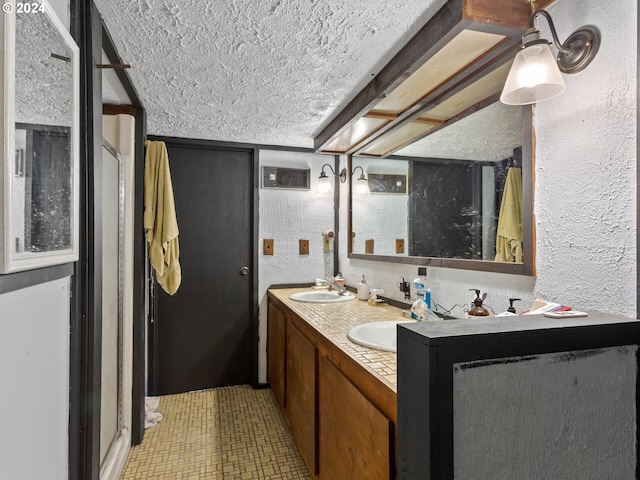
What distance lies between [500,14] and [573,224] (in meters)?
0.71

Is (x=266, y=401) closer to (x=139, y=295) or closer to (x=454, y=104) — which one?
(x=139, y=295)

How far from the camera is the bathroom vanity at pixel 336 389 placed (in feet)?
3.45

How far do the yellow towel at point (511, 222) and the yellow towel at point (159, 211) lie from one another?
1938 mm

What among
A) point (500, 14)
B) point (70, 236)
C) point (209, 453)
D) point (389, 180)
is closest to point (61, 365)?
point (70, 236)

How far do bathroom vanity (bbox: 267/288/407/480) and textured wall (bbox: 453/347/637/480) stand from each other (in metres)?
0.34

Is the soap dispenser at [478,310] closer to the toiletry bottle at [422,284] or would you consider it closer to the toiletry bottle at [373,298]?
the toiletry bottle at [422,284]

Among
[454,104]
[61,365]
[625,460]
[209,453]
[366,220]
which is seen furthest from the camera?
[366,220]

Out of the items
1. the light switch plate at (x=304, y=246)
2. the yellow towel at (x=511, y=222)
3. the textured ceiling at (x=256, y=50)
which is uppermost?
the textured ceiling at (x=256, y=50)

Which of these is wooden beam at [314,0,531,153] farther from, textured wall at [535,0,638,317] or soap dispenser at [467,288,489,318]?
soap dispenser at [467,288,489,318]

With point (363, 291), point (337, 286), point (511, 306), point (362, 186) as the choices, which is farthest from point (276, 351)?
point (511, 306)

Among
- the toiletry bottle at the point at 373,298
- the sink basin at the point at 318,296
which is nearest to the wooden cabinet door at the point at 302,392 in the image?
the sink basin at the point at 318,296

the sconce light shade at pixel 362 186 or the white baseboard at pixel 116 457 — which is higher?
the sconce light shade at pixel 362 186

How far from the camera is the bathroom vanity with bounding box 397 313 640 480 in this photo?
0.62 meters

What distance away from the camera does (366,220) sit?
105 inches
